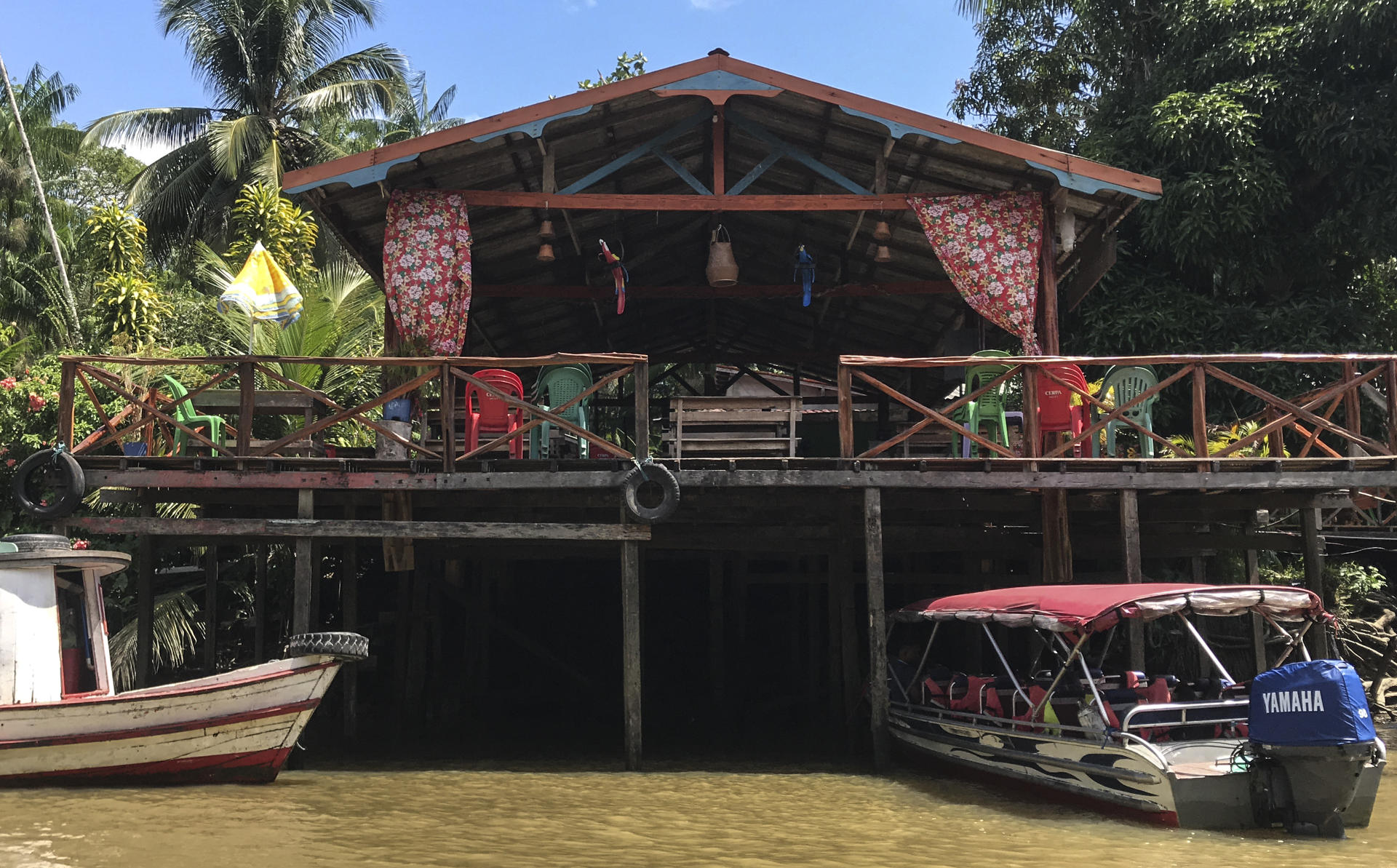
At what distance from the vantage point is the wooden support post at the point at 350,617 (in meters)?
11.6

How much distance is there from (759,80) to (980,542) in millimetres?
4756

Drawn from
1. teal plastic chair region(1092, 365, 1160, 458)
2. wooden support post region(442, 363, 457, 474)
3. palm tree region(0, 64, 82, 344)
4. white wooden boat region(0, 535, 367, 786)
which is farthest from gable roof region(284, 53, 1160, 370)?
palm tree region(0, 64, 82, 344)

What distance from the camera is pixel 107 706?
8.45m

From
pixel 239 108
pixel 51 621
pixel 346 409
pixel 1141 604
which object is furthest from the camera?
pixel 239 108

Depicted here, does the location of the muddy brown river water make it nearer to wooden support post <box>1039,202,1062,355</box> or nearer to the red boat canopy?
the red boat canopy

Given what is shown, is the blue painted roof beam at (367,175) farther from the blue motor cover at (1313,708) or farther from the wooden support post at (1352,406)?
the wooden support post at (1352,406)

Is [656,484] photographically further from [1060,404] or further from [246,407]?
[1060,404]

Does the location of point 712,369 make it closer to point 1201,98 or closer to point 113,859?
point 1201,98

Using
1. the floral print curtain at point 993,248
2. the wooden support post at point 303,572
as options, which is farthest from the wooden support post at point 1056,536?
the wooden support post at point 303,572

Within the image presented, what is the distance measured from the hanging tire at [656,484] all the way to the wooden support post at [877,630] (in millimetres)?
1594

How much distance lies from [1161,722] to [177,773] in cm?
692

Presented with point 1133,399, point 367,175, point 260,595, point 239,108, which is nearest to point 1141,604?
point 1133,399

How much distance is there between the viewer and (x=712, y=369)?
17.9m

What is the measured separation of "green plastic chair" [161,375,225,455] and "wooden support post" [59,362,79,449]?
718 mm
